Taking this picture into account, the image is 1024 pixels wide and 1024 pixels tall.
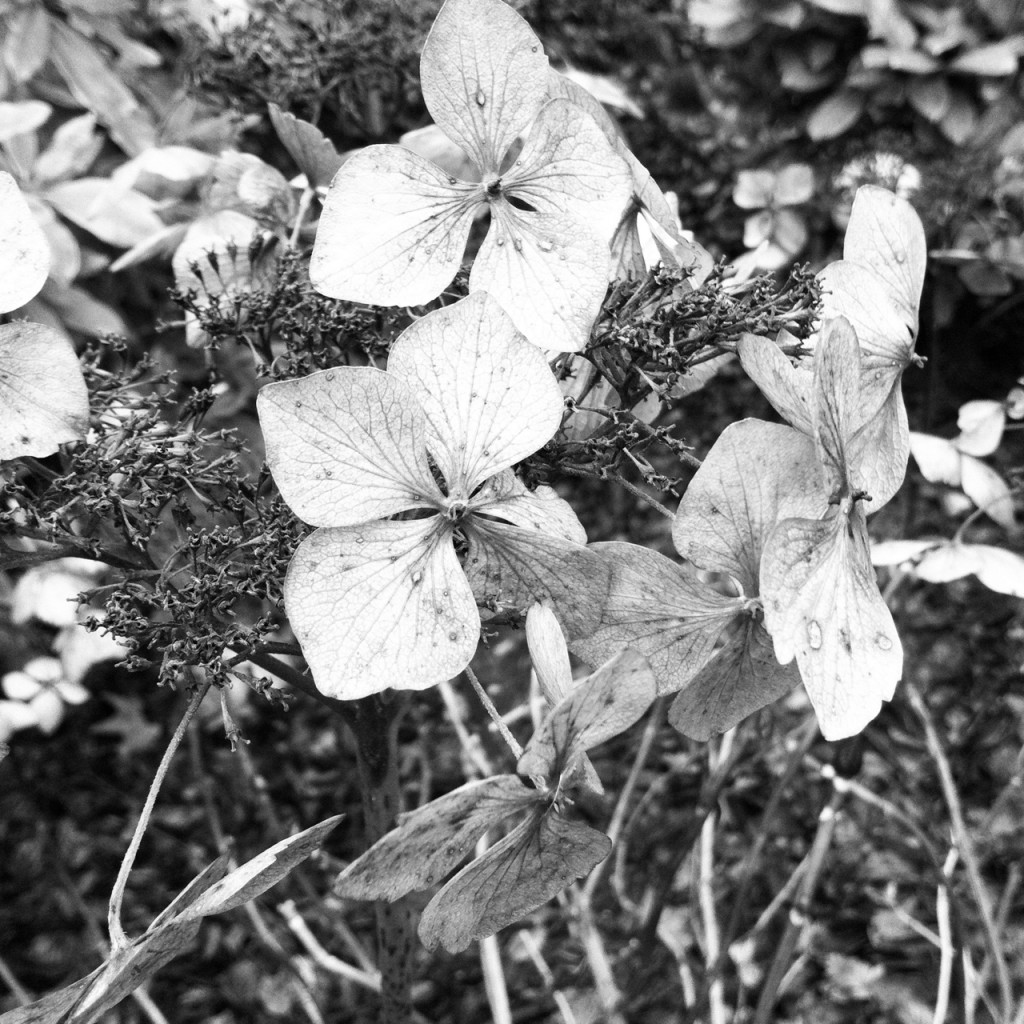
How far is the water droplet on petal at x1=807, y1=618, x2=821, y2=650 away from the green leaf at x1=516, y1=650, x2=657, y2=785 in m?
0.09

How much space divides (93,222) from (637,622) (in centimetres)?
105

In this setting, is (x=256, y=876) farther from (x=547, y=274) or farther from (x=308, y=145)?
(x=308, y=145)

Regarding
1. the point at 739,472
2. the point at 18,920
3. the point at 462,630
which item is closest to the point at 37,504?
the point at 462,630

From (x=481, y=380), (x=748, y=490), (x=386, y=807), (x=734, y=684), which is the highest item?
(x=481, y=380)

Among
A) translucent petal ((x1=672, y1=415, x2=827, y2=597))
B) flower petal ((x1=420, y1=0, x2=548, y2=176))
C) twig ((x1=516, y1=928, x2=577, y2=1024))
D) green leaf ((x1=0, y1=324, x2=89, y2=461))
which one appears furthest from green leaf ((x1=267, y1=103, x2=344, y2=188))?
twig ((x1=516, y1=928, x2=577, y2=1024))

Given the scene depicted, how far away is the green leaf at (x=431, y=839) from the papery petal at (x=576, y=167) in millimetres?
323

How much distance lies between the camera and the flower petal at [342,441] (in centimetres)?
57

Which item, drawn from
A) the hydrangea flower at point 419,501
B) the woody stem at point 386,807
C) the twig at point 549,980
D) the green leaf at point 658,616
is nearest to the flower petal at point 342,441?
the hydrangea flower at point 419,501

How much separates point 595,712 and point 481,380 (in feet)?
0.63

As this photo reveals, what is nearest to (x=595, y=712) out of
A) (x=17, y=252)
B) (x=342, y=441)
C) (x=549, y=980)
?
(x=342, y=441)

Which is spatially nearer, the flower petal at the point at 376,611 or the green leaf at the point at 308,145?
the flower petal at the point at 376,611

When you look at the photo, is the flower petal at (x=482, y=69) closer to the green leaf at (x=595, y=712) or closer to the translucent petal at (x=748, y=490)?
the translucent petal at (x=748, y=490)

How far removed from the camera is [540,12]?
1.98 m

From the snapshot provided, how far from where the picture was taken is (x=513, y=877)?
589 millimetres
